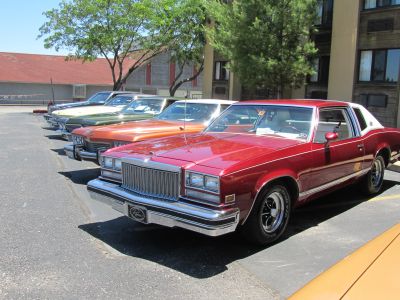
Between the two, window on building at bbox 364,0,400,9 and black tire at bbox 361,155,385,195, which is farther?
window on building at bbox 364,0,400,9

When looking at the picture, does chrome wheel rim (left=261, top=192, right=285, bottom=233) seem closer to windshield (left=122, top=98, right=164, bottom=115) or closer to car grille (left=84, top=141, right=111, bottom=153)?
car grille (left=84, top=141, right=111, bottom=153)

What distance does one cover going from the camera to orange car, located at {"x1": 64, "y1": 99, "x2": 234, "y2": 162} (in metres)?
7.60

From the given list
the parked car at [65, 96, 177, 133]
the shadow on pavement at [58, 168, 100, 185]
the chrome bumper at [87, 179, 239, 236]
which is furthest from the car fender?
the parked car at [65, 96, 177, 133]

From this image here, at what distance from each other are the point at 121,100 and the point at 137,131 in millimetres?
7681

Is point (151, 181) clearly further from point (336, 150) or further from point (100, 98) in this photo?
point (100, 98)

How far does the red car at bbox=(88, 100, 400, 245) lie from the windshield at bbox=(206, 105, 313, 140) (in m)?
0.01

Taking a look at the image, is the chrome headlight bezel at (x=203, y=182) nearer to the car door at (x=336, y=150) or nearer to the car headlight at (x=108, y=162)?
the car headlight at (x=108, y=162)

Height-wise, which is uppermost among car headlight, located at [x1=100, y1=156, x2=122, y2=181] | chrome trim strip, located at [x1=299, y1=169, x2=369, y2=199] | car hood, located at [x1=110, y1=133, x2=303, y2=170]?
car hood, located at [x1=110, y1=133, x2=303, y2=170]

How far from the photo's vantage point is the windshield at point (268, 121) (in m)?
5.71

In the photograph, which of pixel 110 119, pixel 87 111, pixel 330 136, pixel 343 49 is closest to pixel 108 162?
pixel 330 136

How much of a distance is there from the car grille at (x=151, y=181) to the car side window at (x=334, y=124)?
1.99 metres

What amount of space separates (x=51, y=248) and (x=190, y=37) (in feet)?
90.7

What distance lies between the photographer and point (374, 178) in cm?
732

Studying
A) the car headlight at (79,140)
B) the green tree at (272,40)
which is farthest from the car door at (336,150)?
the green tree at (272,40)
